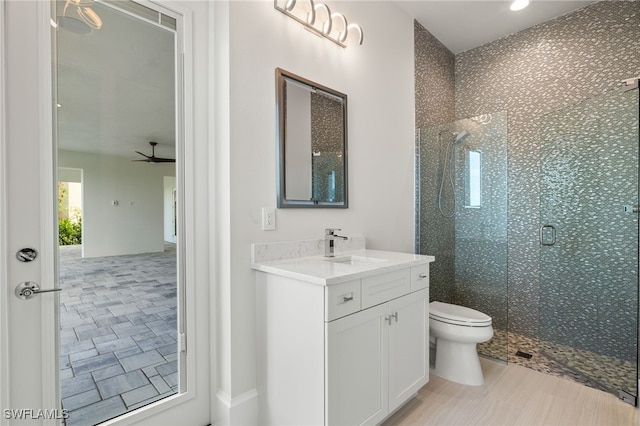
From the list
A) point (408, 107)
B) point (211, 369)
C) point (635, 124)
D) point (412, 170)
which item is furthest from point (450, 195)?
Result: point (211, 369)

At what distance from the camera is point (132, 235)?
155 cm

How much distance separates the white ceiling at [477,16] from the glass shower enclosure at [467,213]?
908mm

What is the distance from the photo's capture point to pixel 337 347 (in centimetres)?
135

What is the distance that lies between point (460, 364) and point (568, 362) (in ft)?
2.77

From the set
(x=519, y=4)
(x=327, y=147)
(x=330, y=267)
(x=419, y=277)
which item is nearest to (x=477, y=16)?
(x=519, y=4)

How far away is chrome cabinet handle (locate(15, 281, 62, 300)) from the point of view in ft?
3.88

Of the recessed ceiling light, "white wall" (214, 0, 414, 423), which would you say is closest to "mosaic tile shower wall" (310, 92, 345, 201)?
"white wall" (214, 0, 414, 423)

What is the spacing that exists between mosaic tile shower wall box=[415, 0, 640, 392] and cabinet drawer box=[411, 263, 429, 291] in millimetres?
882

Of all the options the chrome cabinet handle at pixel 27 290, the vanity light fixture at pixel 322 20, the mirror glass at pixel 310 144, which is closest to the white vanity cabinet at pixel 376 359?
the mirror glass at pixel 310 144

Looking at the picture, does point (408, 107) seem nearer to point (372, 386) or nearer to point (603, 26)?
point (603, 26)

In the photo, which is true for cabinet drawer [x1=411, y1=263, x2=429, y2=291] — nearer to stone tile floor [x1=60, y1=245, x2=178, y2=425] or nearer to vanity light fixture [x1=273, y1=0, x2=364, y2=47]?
stone tile floor [x1=60, y1=245, x2=178, y2=425]

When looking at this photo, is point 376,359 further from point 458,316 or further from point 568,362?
point 568,362

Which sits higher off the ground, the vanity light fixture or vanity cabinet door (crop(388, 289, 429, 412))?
the vanity light fixture

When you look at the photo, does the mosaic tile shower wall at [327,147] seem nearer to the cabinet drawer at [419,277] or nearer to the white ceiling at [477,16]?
the cabinet drawer at [419,277]
